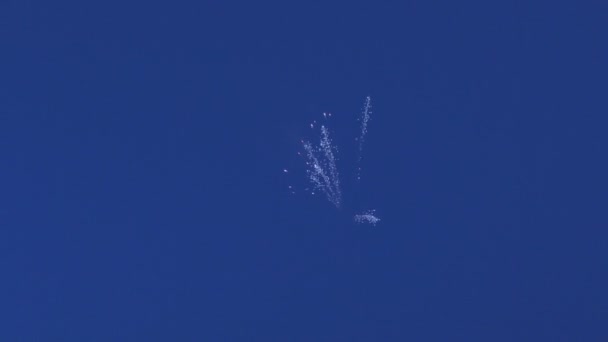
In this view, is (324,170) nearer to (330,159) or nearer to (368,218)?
(330,159)

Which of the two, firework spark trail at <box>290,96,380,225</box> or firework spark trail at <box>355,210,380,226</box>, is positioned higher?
firework spark trail at <box>290,96,380,225</box>

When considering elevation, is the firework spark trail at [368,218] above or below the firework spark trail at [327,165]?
below

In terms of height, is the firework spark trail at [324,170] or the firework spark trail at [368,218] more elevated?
the firework spark trail at [324,170]

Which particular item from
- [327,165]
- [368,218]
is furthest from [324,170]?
[368,218]

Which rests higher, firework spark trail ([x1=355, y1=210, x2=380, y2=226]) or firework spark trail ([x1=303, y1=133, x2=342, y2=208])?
firework spark trail ([x1=303, y1=133, x2=342, y2=208])

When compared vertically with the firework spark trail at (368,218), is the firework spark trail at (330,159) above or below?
above

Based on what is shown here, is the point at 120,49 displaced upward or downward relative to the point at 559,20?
downward

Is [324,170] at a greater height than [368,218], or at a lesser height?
greater

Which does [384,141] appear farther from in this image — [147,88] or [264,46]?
[147,88]

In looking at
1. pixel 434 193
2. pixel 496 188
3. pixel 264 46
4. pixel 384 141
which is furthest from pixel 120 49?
pixel 496 188

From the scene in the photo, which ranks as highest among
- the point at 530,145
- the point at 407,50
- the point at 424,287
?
the point at 407,50
